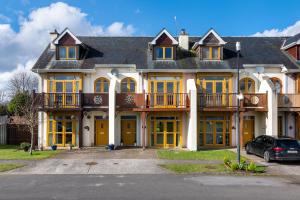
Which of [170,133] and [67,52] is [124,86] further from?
[67,52]

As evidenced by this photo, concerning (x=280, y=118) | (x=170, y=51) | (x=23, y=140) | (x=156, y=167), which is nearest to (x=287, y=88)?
(x=280, y=118)

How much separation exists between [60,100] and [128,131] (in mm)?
5695

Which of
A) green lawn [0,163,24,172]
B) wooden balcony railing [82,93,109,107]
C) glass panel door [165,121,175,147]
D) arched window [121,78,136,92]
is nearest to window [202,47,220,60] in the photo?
glass panel door [165,121,175,147]

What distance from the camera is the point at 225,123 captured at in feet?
75.9

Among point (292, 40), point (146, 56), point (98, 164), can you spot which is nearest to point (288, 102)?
point (292, 40)

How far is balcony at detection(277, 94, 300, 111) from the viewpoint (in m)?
21.8

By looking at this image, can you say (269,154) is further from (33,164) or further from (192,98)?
(33,164)

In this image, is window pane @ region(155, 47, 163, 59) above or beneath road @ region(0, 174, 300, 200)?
above

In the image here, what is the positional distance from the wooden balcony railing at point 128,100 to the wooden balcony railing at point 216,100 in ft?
14.5

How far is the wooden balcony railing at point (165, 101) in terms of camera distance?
21.3 meters

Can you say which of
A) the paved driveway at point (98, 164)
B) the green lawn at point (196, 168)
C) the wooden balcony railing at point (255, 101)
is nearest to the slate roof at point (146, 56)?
the wooden balcony railing at point (255, 101)

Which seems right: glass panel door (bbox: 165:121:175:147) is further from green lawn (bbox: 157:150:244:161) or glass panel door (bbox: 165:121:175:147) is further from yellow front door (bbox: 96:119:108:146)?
yellow front door (bbox: 96:119:108:146)

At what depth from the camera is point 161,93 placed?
21.2 metres

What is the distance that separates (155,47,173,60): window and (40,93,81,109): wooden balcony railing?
697 cm
